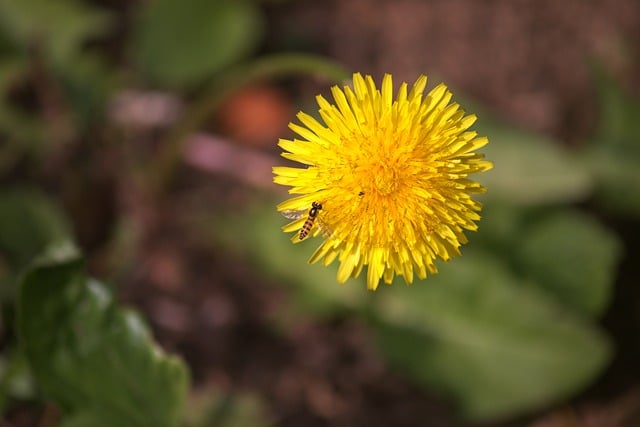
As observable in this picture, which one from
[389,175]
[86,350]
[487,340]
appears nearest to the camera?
[389,175]

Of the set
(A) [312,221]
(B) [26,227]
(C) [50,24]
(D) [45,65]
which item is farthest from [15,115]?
(A) [312,221]

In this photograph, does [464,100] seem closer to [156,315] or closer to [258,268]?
[258,268]

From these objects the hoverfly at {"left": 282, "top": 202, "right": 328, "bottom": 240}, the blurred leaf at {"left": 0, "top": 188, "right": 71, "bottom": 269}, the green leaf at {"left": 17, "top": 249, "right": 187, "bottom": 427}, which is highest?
the blurred leaf at {"left": 0, "top": 188, "right": 71, "bottom": 269}

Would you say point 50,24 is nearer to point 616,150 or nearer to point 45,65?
point 45,65

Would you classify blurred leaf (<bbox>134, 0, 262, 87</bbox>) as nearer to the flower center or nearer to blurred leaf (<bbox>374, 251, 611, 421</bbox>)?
blurred leaf (<bbox>374, 251, 611, 421</bbox>)

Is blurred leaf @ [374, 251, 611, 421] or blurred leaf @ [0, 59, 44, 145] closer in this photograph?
blurred leaf @ [374, 251, 611, 421]

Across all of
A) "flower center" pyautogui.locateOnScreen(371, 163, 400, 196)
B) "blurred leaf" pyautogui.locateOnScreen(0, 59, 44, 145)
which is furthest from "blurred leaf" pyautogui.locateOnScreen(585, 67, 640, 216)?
"blurred leaf" pyautogui.locateOnScreen(0, 59, 44, 145)

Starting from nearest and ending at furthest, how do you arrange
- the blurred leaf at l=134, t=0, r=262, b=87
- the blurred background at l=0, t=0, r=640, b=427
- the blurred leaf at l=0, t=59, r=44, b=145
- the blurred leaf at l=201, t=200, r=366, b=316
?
1. the blurred background at l=0, t=0, r=640, b=427
2. the blurred leaf at l=201, t=200, r=366, b=316
3. the blurred leaf at l=0, t=59, r=44, b=145
4. the blurred leaf at l=134, t=0, r=262, b=87
